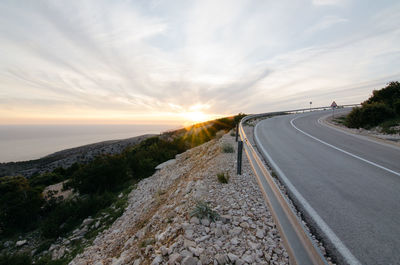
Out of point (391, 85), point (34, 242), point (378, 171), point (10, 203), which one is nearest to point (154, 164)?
point (34, 242)

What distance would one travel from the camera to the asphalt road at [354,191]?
2477 millimetres

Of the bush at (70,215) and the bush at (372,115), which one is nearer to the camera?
the bush at (70,215)

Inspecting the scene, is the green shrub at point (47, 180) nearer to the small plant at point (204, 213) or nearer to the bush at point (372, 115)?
the small plant at point (204, 213)

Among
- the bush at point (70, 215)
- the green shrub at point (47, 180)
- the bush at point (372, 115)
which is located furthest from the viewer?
the green shrub at point (47, 180)

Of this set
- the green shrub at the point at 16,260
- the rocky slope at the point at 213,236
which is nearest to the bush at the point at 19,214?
the green shrub at the point at 16,260

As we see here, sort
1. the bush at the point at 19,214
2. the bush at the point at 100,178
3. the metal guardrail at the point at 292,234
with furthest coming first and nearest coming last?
the bush at the point at 100,178 → the bush at the point at 19,214 → the metal guardrail at the point at 292,234

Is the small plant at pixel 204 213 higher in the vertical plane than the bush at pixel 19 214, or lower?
higher

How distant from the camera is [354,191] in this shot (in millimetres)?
3914

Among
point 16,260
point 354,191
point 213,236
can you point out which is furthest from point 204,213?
point 16,260

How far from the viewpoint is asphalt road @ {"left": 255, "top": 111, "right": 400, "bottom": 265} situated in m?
2.48

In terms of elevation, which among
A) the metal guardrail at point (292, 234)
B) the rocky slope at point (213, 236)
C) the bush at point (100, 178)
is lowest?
the bush at point (100, 178)

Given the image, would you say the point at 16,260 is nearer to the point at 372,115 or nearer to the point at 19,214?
the point at 19,214

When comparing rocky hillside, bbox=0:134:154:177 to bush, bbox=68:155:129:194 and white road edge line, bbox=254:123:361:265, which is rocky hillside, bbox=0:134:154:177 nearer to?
bush, bbox=68:155:129:194

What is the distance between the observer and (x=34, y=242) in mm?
6535
